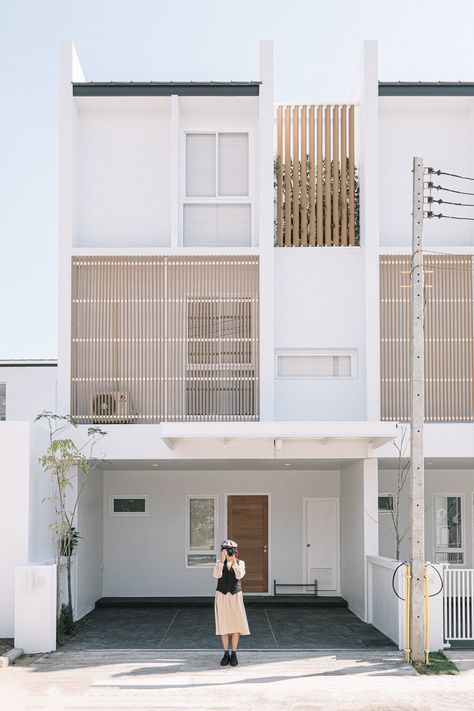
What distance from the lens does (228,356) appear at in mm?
17094

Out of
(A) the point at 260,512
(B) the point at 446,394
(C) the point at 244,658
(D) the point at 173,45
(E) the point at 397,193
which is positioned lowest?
(C) the point at 244,658

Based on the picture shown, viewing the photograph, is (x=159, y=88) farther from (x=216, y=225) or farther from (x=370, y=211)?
(x=370, y=211)

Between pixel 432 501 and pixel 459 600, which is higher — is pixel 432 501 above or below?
above

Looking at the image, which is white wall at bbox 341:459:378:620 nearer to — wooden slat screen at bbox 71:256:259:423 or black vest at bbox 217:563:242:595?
wooden slat screen at bbox 71:256:259:423

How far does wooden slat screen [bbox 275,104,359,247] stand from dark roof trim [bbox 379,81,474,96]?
0.79 m

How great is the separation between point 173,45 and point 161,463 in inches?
295

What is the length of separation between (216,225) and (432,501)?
298 inches

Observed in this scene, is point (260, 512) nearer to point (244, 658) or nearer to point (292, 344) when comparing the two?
point (292, 344)

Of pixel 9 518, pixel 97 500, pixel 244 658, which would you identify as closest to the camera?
pixel 244 658

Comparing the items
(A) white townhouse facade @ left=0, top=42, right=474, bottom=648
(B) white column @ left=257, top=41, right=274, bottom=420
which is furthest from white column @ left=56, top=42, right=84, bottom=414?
(B) white column @ left=257, top=41, right=274, bottom=420

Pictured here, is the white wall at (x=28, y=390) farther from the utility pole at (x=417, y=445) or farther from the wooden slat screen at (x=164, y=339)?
the utility pole at (x=417, y=445)

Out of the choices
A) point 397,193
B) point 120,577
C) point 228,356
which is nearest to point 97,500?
point 120,577

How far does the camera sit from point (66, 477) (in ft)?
53.0

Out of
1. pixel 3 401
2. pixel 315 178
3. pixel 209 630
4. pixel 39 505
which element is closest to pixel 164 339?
pixel 39 505
